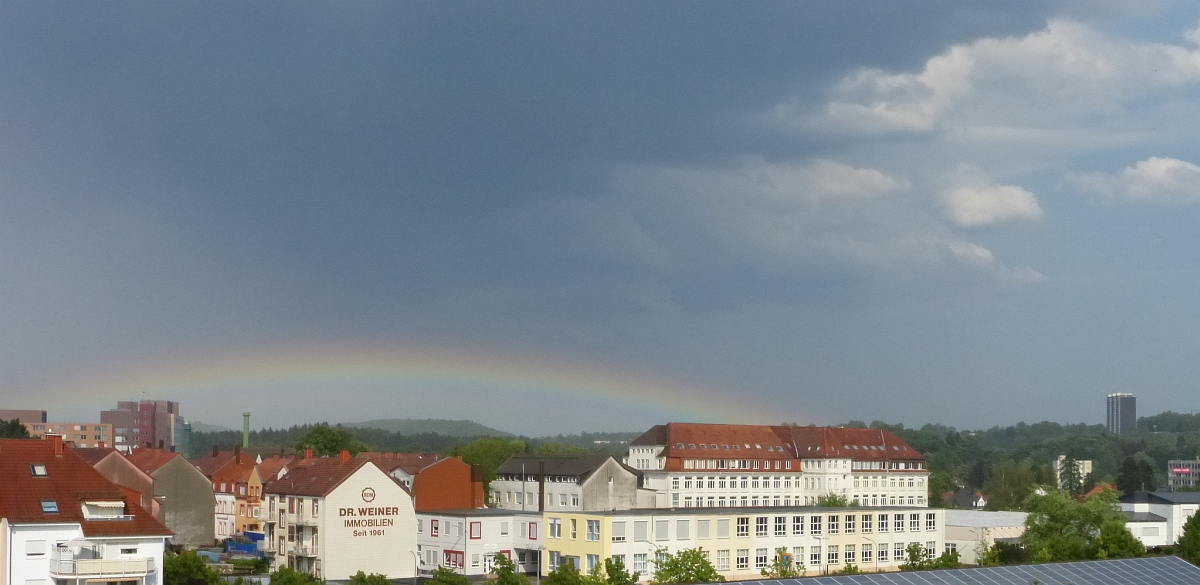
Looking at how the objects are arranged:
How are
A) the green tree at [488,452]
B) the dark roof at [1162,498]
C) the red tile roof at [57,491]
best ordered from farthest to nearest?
the green tree at [488,452] → the dark roof at [1162,498] → the red tile roof at [57,491]

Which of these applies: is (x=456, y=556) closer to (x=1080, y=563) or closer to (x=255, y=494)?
(x=255, y=494)

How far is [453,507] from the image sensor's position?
87.4 meters

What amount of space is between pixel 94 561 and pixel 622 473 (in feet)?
162

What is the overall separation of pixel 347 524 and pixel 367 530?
1376mm

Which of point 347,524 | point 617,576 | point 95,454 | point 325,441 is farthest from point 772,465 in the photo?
point 617,576

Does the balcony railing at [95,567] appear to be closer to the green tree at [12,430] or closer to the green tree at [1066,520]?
the green tree at [1066,520]

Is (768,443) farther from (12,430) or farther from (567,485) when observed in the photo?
(12,430)

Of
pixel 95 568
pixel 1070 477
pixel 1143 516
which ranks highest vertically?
pixel 95 568

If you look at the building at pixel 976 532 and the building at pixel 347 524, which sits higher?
the building at pixel 347 524

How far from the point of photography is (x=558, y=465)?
8781cm

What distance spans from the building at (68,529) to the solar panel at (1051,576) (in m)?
23.5

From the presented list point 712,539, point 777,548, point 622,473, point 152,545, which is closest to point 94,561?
point 152,545

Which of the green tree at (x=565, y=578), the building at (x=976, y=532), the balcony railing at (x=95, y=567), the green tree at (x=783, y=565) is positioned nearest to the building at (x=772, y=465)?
the building at (x=976, y=532)

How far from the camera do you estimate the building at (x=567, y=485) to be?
8469 centimetres
